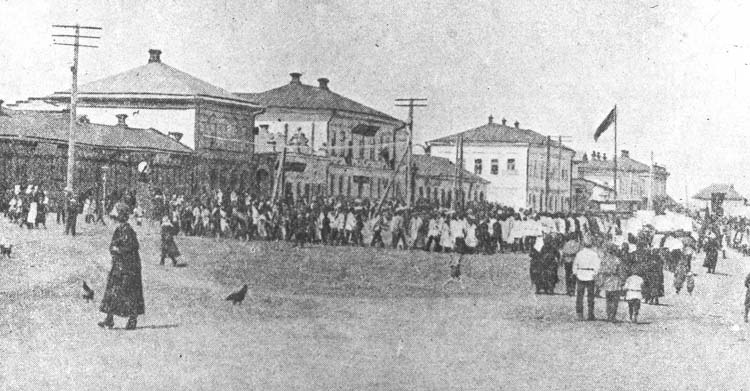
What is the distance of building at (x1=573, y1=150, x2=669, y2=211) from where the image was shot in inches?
474

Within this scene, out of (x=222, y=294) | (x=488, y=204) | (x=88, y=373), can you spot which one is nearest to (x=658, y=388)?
(x=222, y=294)

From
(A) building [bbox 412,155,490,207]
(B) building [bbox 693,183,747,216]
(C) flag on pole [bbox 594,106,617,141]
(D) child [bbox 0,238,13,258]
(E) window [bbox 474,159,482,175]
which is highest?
(C) flag on pole [bbox 594,106,617,141]

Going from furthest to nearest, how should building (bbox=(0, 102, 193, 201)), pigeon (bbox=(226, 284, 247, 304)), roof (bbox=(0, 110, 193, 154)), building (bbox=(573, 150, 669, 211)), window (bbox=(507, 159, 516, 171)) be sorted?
window (bbox=(507, 159, 516, 171)) → building (bbox=(573, 150, 669, 211)) → roof (bbox=(0, 110, 193, 154)) → building (bbox=(0, 102, 193, 201)) → pigeon (bbox=(226, 284, 247, 304))

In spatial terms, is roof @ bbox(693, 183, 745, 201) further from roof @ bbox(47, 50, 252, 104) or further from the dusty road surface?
roof @ bbox(47, 50, 252, 104)

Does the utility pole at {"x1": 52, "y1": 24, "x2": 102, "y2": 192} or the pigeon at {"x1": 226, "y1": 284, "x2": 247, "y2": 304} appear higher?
the utility pole at {"x1": 52, "y1": 24, "x2": 102, "y2": 192}

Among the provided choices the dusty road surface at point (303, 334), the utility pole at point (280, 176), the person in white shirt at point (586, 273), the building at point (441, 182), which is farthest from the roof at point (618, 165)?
the utility pole at point (280, 176)

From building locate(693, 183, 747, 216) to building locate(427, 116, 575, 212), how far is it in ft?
6.65

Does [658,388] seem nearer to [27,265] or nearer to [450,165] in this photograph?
[27,265]

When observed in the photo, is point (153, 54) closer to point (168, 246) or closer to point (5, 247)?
point (168, 246)

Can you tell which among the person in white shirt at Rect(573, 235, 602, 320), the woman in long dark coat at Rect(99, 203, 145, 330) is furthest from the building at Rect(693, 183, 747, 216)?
the woman in long dark coat at Rect(99, 203, 145, 330)

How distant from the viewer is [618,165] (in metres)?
13.5

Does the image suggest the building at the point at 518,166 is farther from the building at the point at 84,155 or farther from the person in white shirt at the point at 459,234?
the building at the point at 84,155

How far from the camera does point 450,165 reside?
16.3 metres

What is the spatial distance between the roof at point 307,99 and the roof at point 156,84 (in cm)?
31
